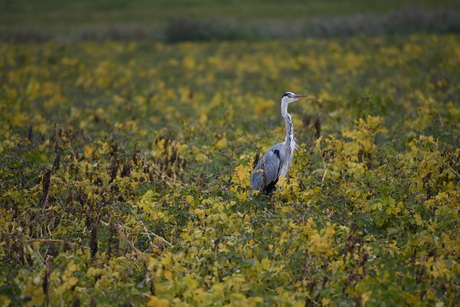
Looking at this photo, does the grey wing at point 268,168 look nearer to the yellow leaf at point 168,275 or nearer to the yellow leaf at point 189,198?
the yellow leaf at point 189,198

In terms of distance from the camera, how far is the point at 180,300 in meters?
4.53

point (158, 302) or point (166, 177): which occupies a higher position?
point (158, 302)

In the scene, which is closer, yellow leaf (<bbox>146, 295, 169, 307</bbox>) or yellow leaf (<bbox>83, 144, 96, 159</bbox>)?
yellow leaf (<bbox>146, 295, 169, 307</bbox>)

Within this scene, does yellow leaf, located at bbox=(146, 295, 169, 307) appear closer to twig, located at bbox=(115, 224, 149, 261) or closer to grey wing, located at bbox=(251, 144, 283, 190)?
twig, located at bbox=(115, 224, 149, 261)

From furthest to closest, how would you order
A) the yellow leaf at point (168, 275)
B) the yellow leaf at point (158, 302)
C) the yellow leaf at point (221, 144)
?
the yellow leaf at point (221, 144)
the yellow leaf at point (168, 275)
the yellow leaf at point (158, 302)

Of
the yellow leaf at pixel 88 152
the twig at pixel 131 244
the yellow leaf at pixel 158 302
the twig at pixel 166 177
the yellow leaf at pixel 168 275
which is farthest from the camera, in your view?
the yellow leaf at pixel 88 152

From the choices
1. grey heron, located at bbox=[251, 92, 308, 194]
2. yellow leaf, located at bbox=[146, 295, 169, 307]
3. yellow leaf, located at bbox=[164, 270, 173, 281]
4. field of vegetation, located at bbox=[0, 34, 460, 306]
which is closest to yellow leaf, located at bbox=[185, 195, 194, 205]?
field of vegetation, located at bbox=[0, 34, 460, 306]

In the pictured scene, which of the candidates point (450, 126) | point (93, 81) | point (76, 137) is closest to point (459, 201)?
point (450, 126)

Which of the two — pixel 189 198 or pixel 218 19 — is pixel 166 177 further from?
pixel 218 19

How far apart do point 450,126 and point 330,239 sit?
16.9 ft

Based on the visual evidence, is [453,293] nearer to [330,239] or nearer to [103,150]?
[330,239]

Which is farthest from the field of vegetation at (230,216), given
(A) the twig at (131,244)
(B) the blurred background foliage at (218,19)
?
(B) the blurred background foliage at (218,19)

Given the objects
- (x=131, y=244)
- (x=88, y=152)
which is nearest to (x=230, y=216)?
(x=131, y=244)

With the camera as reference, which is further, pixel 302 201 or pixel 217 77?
pixel 217 77
